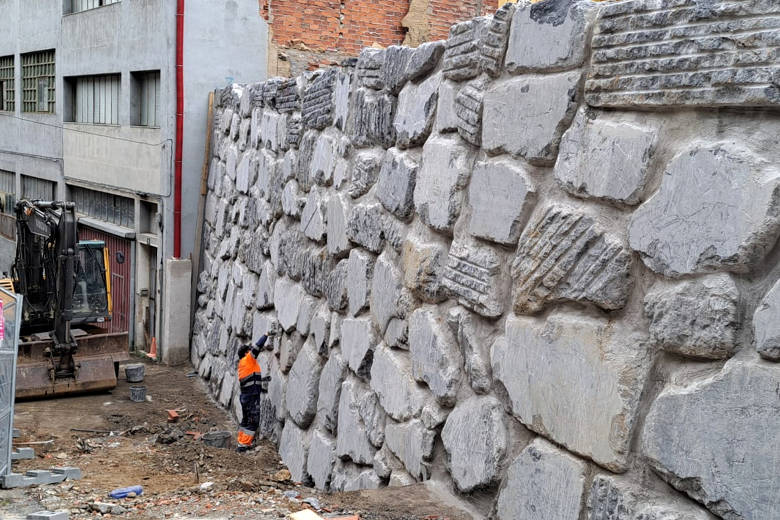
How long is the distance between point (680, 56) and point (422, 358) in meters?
2.35

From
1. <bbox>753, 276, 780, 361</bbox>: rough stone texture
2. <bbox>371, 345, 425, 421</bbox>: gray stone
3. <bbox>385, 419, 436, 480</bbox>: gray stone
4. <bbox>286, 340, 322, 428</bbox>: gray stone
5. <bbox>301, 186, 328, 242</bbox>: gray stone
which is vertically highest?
<bbox>753, 276, 780, 361</bbox>: rough stone texture

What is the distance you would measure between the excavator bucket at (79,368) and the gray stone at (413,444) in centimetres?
790

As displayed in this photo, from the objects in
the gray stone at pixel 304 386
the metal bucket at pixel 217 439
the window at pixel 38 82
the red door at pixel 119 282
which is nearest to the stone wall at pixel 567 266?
the gray stone at pixel 304 386

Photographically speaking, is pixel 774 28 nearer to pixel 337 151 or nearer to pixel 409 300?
pixel 409 300

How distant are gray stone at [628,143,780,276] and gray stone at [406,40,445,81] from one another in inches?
84.9

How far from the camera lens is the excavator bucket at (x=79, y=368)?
11.7 meters

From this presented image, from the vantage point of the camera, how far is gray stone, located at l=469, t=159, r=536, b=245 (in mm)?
3949

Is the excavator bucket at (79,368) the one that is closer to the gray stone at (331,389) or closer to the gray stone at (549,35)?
the gray stone at (331,389)

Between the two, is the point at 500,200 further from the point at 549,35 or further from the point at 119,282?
the point at 119,282

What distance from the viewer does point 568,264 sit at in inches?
140

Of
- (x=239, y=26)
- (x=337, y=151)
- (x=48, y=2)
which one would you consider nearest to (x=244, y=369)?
(x=337, y=151)

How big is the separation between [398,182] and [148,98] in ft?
32.4

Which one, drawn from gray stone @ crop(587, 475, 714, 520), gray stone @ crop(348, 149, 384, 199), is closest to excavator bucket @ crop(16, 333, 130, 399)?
gray stone @ crop(348, 149, 384, 199)

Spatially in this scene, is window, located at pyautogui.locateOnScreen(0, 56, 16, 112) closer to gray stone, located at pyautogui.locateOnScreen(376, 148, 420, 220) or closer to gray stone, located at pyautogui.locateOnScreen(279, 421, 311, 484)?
gray stone, located at pyautogui.locateOnScreen(279, 421, 311, 484)
